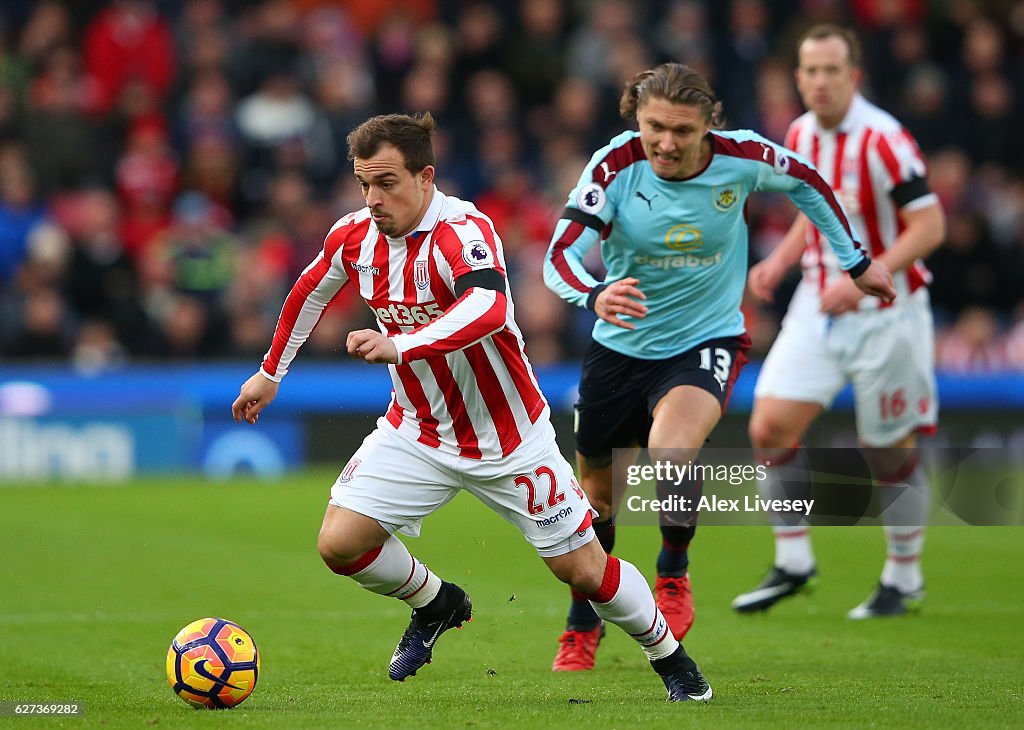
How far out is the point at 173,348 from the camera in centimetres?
1470

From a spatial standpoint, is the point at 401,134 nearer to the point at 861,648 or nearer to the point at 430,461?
the point at 430,461

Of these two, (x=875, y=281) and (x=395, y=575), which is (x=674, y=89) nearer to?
(x=875, y=281)

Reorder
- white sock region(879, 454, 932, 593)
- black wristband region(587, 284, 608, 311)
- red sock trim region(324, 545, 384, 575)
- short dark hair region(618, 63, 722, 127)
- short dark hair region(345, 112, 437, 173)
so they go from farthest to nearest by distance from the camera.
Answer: white sock region(879, 454, 932, 593) → short dark hair region(618, 63, 722, 127) → black wristband region(587, 284, 608, 311) → red sock trim region(324, 545, 384, 575) → short dark hair region(345, 112, 437, 173)

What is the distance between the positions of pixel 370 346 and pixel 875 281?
102 inches

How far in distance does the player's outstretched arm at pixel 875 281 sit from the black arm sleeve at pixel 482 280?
1951 millimetres

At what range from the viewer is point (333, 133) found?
16.5 metres

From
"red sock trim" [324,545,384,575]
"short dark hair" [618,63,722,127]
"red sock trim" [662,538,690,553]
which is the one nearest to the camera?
"red sock trim" [324,545,384,575]

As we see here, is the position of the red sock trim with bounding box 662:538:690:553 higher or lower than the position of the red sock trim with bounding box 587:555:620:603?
lower

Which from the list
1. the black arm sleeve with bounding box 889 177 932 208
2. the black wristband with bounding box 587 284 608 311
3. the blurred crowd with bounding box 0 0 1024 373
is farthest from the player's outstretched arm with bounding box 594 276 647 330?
the blurred crowd with bounding box 0 0 1024 373

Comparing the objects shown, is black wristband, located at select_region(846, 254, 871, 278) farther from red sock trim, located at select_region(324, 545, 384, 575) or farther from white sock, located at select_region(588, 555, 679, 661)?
red sock trim, located at select_region(324, 545, 384, 575)

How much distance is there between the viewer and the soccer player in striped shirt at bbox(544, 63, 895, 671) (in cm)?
624

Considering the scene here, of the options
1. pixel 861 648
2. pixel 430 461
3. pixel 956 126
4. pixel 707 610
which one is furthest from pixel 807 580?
pixel 956 126

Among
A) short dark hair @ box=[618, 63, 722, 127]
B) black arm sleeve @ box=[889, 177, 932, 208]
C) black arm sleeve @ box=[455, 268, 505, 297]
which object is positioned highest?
short dark hair @ box=[618, 63, 722, 127]

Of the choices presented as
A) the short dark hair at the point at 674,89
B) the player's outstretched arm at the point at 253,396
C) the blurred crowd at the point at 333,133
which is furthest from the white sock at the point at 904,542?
the blurred crowd at the point at 333,133
